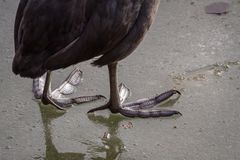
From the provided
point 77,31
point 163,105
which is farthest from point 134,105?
point 77,31

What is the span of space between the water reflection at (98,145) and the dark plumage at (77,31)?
54cm

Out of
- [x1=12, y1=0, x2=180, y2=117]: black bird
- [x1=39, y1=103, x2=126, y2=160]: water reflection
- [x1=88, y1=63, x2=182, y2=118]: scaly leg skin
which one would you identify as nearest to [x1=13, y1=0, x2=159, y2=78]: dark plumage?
[x1=12, y1=0, x2=180, y2=117]: black bird

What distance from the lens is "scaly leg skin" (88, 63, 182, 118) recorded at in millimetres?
4691

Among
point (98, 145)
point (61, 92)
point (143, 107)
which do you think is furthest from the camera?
point (61, 92)

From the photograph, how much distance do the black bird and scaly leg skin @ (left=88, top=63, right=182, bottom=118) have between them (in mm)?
385

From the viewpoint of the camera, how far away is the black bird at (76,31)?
410 centimetres

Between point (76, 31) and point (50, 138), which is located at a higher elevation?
point (76, 31)

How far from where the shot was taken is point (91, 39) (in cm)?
411

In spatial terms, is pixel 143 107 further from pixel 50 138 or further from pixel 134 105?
pixel 50 138

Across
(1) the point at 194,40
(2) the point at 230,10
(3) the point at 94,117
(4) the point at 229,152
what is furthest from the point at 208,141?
(2) the point at 230,10

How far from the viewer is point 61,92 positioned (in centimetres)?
500

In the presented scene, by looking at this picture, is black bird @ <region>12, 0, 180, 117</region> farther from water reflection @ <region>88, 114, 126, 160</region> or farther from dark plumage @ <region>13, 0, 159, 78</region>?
water reflection @ <region>88, 114, 126, 160</region>

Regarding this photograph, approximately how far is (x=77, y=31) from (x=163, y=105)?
1010 millimetres

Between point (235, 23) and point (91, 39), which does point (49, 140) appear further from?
point (235, 23)
